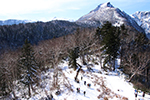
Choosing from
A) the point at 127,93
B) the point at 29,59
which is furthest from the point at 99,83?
the point at 29,59

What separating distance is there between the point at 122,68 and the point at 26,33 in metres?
114

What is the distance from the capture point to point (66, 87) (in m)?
18.1

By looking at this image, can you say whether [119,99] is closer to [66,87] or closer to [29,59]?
[66,87]

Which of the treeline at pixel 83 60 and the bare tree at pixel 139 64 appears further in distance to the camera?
the bare tree at pixel 139 64

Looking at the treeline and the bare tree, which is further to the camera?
the bare tree

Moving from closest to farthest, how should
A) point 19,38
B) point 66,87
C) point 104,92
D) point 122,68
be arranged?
1. point 104,92
2. point 66,87
3. point 122,68
4. point 19,38

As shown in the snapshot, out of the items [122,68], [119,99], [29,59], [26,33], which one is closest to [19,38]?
[26,33]

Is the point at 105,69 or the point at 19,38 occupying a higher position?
the point at 19,38

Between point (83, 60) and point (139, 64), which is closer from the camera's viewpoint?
point (139, 64)

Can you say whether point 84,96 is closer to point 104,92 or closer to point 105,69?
point 104,92

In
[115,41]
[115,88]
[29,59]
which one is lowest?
[115,88]

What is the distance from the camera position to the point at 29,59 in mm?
19719

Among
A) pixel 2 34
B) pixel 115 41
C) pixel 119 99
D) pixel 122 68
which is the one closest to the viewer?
pixel 119 99

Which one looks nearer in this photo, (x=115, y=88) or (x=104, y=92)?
(x=104, y=92)
